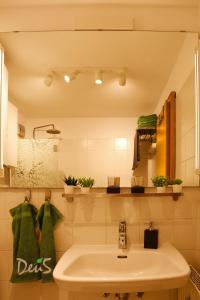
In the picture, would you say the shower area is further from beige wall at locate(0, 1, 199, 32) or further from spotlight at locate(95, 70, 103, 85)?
beige wall at locate(0, 1, 199, 32)

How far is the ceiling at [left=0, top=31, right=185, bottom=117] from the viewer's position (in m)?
1.59

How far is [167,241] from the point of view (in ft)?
5.00

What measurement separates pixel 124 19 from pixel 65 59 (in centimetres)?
43

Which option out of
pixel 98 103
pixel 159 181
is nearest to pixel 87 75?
pixel 98 103

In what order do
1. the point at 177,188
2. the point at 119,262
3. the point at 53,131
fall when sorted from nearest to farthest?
the point at 119,262, the point at 177,188, the point at 53,131

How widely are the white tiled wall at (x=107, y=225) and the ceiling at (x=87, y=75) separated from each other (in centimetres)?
56

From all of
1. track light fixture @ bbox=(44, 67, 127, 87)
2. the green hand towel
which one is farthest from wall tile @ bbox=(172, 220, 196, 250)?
track light fixture @ bbox=(44, 67, 127, 87)

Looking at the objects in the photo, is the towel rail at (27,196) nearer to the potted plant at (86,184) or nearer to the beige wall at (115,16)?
the potted plant at (86,184)

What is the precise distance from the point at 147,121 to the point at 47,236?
2.96 feet

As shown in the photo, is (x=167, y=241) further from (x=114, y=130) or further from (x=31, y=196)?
(x=31, y=196)

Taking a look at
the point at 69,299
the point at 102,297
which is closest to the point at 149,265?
the point at 102,297

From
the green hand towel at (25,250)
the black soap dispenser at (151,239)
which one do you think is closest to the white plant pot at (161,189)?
the black soap dispenser at (151,239)

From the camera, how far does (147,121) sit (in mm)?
1600

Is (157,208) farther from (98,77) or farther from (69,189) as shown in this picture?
(98,77)
